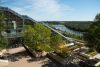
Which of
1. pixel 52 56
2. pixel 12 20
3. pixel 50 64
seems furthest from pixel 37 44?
pixel 12 20

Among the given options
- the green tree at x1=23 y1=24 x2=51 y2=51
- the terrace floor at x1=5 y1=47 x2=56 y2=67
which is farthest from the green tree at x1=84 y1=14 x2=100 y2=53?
the green tree at x1=23 y1=24 x2=51 y2=51

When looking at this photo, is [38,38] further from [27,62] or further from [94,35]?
[94,35]

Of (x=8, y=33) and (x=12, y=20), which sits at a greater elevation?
(x=12, y=20)

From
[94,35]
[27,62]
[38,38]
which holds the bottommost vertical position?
[27,62]

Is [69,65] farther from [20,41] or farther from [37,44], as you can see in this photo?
[20,41]

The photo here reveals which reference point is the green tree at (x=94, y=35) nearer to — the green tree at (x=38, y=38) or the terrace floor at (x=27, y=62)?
the terrace floor at (x=27, y=62)

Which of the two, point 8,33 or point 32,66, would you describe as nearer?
point 32,66

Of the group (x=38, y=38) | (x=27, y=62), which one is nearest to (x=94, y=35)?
(x=27, y=62)

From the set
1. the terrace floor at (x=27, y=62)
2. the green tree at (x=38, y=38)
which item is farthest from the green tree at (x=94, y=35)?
the green tree at (x=38, y=38)
